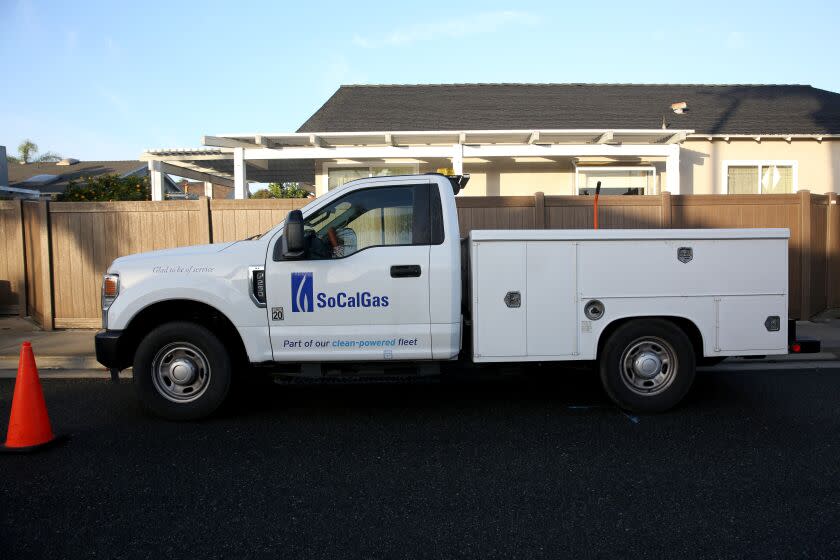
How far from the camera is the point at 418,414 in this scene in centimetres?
643

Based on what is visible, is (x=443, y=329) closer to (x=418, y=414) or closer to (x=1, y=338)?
(x=418, y=414)

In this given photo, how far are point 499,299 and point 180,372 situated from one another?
2.84 meters

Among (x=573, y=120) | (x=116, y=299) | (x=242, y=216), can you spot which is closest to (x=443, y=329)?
(x=116, y=299)

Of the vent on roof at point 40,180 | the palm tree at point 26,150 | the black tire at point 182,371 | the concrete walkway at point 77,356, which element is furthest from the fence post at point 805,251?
the palm tree at point 26,150

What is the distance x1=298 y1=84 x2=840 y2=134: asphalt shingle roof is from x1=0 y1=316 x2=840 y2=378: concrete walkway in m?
7.17

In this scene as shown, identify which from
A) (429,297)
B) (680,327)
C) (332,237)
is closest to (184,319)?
(332,237)

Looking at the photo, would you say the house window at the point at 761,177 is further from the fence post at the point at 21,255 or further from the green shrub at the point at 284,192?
the green shrub at the point at 284,192

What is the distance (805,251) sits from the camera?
11.1 m

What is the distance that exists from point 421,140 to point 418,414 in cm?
935

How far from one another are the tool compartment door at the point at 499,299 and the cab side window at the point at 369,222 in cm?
56

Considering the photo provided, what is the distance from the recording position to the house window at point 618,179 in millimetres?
15586

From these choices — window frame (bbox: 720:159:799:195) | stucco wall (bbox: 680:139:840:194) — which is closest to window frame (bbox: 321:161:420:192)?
stucco wall (bbox: 680:139:840:194)

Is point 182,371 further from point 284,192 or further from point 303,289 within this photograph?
point 284,192

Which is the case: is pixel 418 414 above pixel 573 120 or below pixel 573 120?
below
